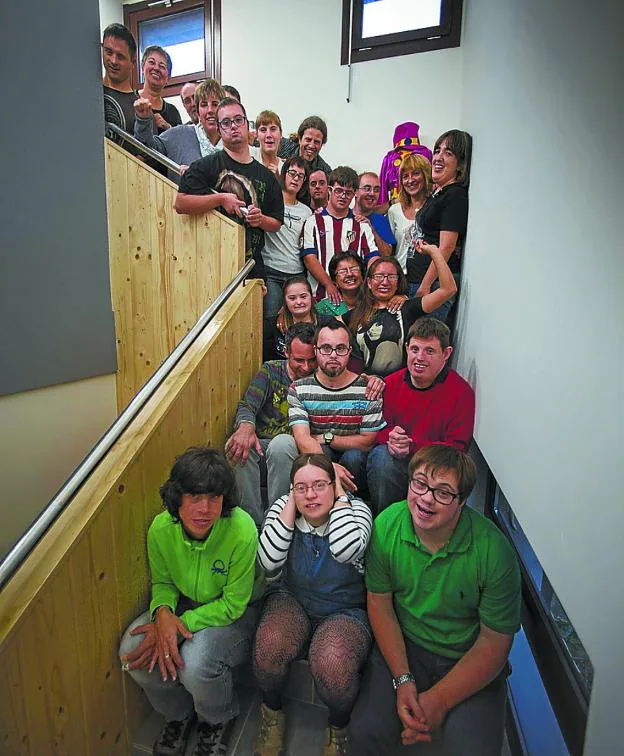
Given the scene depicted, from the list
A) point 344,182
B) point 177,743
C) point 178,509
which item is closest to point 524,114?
point 344,182

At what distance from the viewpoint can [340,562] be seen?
1466 millimetres

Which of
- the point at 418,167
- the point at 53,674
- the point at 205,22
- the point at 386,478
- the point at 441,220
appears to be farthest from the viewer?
the point at 205,22

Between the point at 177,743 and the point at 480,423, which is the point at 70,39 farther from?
the point at 177,743

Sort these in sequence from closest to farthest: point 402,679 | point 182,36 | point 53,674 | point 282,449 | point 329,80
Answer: point 53,674 < point 402,679 < point 282,449 < point 329,80 < point 182,36

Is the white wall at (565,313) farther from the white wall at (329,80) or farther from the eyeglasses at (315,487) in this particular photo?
the white wall at (329,80)

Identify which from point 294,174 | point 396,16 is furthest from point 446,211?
point 396,16

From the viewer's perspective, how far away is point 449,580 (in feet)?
4.47

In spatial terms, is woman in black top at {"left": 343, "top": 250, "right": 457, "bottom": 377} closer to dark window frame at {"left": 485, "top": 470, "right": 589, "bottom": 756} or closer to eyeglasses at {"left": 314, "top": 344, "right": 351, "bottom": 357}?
eyeglasses at {"left": 314, "top": 344, "right": 351, "bottom": 357}

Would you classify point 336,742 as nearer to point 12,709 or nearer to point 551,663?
point 551,663

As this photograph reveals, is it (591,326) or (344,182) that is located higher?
(344,182)

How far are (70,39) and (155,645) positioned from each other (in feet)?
9.08

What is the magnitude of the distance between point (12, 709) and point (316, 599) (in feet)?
2.80

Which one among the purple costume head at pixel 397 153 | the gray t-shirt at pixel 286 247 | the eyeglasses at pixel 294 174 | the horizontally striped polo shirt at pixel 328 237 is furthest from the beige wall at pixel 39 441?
the purple costume head at pixel 397 153

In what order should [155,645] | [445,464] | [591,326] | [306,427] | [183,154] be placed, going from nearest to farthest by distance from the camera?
[591,326] → [445,464] → [155,645] → [306,427] → [183,154]
